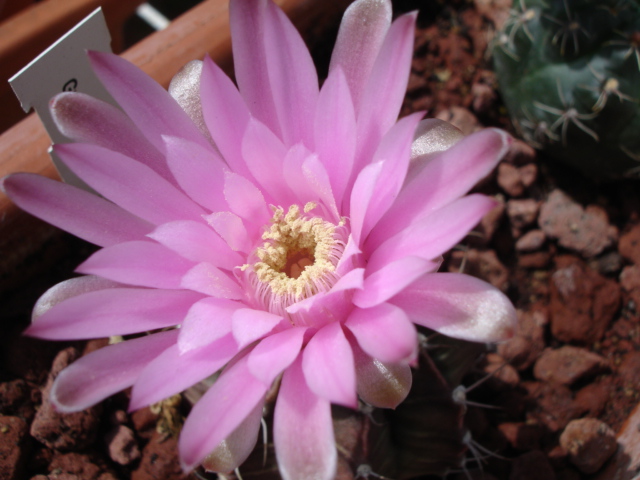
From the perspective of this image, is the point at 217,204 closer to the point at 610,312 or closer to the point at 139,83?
the point at 139,83

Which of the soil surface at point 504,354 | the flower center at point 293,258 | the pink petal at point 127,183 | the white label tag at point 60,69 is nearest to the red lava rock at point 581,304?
the soil surface at point 504,354

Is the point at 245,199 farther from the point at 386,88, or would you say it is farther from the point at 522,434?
the point at 522,434

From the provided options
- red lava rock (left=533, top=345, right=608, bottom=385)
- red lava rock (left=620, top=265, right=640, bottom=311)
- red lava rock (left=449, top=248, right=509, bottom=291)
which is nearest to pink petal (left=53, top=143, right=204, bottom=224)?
red lava rock (left=449, top=248, right=509, bottom=291)

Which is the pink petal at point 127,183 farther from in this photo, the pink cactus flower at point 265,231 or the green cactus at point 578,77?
the green cactus at point 578,77

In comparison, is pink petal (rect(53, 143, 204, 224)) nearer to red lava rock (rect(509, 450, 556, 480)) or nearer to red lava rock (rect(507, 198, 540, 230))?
red lava rock (rect(509, 450, 556, 480))

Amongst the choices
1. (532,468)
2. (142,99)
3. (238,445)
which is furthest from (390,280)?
(532,468)

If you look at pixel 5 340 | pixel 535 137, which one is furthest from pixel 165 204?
pixel 535 137

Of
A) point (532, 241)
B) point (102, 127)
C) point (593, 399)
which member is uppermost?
point (102, 127)
